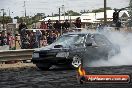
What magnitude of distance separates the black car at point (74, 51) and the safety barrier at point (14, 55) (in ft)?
7.52

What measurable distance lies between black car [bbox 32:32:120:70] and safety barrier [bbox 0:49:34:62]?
2.29m

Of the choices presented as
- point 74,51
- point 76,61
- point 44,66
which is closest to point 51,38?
point 44,66

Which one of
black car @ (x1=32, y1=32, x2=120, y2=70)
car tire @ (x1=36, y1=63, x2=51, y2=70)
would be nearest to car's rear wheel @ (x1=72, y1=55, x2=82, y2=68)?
black car @ (x1=32, y1=32, x2=120, y2=70)

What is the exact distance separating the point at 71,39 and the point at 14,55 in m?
3.15

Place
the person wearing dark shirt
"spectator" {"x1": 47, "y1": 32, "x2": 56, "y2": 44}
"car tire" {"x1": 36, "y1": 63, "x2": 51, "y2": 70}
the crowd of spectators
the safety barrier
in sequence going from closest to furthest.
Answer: "car tire" {"x1": 36, "y1": 63, "x2": 51, "y2": 70}, the safety barrier, the crowd of spectators, "spectator" {"x1": 47, "y1": 32, "x2": 56, "y2": 44}, the person wearing dark shirt

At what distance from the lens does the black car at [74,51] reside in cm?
1562

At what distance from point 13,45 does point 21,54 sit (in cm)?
637

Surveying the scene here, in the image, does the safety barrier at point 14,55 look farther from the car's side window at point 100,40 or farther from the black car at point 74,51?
the car's side window at point 100,40

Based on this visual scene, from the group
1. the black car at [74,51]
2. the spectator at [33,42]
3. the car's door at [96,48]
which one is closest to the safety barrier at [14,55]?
the black car at [74,51]

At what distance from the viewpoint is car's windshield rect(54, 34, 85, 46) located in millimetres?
16320

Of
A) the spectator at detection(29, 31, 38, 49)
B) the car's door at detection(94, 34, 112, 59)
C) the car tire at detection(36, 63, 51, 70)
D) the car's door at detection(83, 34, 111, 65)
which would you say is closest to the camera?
the car tire at detection(36, 63, 51, 70)

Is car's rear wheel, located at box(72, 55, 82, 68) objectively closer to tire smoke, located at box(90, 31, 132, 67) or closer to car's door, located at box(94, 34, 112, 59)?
tire smoke, located at box(90, 31, 132, 67)

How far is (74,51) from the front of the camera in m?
15.9

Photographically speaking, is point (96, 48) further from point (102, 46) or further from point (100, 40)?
point (100, 40)
